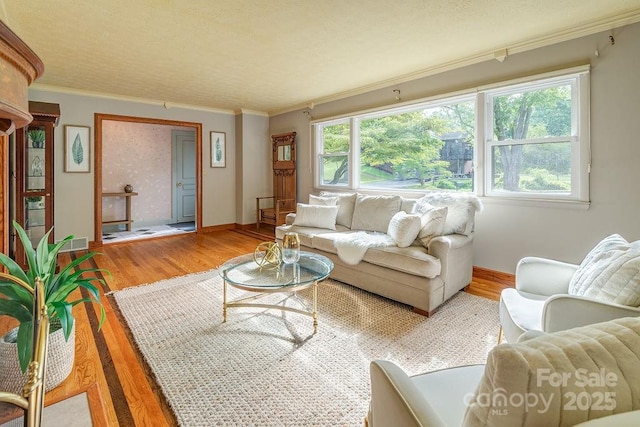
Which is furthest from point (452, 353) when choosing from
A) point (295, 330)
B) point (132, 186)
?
point (132, 186)

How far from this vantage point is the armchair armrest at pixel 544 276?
1914 mm

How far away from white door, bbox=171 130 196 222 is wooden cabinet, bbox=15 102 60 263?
3.54 m

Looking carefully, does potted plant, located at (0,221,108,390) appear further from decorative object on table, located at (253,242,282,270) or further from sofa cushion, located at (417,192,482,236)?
sofa cushion, located at (417,192,482,236)

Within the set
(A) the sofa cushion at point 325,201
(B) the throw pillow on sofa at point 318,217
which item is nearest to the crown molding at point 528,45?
(A) the sofa cushion at point 325,201

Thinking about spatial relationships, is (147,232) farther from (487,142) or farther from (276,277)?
(487,142)

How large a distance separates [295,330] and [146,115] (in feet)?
15.4

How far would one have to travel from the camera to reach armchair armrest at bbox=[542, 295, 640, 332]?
127 cm

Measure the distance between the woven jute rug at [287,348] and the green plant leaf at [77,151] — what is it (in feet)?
9.40

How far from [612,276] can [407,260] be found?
1355 mm

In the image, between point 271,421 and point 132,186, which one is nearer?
point 271,421

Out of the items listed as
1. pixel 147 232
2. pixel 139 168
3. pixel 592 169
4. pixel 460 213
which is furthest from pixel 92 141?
pixel 592 169

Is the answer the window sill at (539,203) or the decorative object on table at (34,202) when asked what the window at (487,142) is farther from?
the decorative object on table at (34,202)

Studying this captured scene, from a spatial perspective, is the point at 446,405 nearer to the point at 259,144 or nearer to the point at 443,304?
the point at 443,304

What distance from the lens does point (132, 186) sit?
21.9ft
